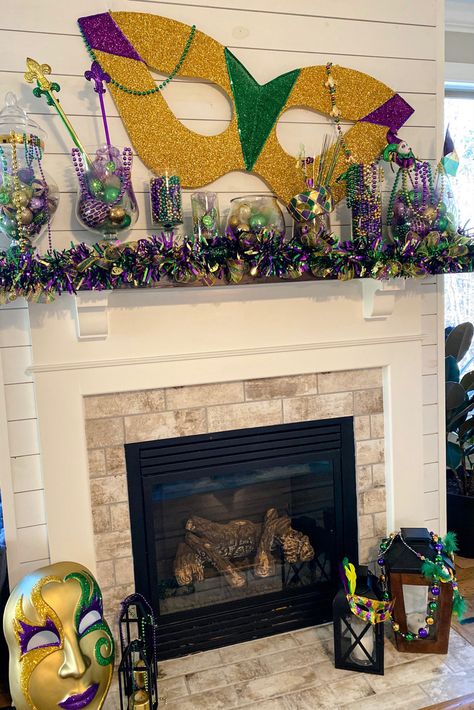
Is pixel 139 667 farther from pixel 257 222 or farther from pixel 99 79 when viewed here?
pixel 99 79

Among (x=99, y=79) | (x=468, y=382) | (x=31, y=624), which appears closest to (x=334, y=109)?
(x=99, y=79)

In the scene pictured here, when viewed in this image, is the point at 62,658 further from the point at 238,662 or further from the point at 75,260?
the point at 75,260

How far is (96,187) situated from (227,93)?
596 millimetres

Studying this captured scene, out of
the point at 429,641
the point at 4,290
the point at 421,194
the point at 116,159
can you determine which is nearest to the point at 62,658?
the point at 4,290

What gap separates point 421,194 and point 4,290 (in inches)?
56.0

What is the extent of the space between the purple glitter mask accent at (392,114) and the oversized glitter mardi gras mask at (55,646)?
6.10 feet

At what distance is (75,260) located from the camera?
1.69 metres

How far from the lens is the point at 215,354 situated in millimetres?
2023

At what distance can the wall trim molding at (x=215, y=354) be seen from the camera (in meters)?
1.88

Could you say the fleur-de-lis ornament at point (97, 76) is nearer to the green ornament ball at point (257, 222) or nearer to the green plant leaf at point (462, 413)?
the green ornament ball at point (257, 222)

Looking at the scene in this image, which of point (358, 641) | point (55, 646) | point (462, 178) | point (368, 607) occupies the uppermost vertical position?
point (462, 178)

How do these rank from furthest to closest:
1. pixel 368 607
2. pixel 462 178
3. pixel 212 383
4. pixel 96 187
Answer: pixel 462 178 → pixel 212 383 → pixel 368 607 → pixel 96 187

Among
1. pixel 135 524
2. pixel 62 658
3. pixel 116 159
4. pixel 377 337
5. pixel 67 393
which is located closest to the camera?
pixel 62 658

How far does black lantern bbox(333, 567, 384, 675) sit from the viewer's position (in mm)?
1969
